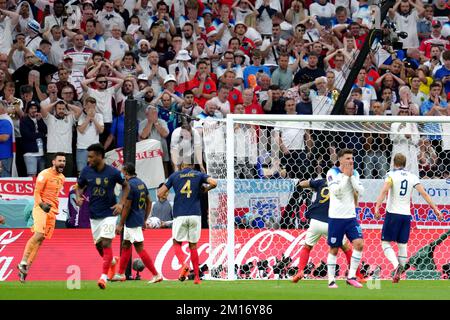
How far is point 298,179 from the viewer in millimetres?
22156

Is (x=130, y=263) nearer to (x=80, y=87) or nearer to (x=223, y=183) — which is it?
(x=223, y=183)

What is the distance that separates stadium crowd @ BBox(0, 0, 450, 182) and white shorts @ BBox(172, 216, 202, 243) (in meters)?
2.27

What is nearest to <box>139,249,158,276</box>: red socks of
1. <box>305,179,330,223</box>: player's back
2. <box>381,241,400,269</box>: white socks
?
<box>305,179,330,223</box>: player's back

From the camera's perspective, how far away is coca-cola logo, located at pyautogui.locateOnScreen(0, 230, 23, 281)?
2206 centimetres

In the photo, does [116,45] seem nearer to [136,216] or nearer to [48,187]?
[48,187]

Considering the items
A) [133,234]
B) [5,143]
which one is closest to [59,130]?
[5,143]

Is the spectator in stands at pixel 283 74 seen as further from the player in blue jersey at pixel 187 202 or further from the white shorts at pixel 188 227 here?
the white shorts at pixel 188 227

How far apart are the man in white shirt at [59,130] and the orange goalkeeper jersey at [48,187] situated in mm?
2787

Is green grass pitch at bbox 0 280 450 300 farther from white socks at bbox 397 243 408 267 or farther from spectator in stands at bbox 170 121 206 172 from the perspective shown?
spectator in stands at bbox 170 121 206 172

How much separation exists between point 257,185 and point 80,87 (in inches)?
207

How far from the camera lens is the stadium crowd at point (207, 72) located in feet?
77.4

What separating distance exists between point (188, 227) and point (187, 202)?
1.41 feet

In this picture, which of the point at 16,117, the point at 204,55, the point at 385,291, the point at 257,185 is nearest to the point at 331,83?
the point at 204,55

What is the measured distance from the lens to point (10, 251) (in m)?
22.3
